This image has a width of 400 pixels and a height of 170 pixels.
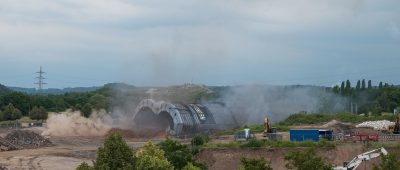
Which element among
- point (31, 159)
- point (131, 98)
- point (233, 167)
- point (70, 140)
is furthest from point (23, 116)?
point (233, 167)

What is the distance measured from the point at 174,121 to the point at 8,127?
2961 centimetres

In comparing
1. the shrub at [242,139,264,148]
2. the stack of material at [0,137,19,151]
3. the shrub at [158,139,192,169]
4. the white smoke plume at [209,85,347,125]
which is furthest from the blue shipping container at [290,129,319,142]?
the stack of material at [0,137,19,151]

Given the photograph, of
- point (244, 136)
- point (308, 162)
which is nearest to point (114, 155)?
point (308, 162)

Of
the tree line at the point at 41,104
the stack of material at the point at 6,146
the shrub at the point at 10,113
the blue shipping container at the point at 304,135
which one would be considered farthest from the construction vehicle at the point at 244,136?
the shrub at the point at 10,113

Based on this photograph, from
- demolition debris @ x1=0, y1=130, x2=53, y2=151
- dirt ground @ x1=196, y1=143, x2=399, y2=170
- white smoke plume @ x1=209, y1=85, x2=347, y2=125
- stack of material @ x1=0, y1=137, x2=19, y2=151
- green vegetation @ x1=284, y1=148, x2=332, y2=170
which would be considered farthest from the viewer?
white smoke plume @ x1=209, y1=85, x2=347, y2=125

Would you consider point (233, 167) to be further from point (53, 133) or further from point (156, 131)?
point (53, 133)

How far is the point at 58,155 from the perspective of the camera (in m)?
65.7

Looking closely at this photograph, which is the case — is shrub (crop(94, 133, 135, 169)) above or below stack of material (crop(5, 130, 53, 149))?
above

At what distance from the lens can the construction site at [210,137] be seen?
49.5 meters

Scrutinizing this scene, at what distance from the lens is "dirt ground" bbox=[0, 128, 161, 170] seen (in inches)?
2292

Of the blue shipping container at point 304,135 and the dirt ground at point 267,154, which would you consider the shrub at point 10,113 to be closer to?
the dirt ground at point 267,154

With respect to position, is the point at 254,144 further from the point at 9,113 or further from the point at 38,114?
the point at 38,114

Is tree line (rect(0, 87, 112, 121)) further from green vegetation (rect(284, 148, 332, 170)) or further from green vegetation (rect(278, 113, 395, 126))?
green vegetation (rect(284, 148, 332, 170))

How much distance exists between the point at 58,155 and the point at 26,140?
38.6ft
